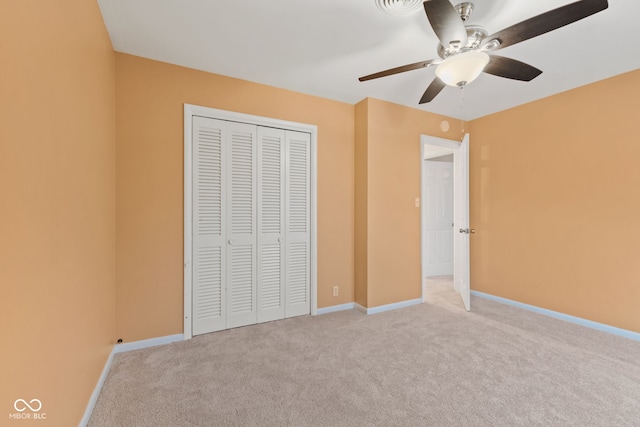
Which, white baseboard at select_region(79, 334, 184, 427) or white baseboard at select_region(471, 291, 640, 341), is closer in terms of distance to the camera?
white baseboard at select_region(79, 334, 184, 427)

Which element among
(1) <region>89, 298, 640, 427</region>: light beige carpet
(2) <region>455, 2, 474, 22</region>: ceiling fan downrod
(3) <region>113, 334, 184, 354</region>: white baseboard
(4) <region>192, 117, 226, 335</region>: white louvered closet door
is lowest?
(1) <region>89, 298, 640, 427</region>: light beige carpet

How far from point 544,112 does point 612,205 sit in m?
1.29

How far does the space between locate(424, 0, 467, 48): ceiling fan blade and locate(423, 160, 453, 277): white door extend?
12.2 ft

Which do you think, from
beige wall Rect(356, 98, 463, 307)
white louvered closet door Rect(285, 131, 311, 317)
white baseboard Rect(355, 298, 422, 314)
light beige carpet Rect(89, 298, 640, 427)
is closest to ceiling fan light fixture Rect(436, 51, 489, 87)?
beige wall Rect(356, 98, 463, 307)

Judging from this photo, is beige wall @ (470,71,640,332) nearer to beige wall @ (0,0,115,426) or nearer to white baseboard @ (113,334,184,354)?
white baseboard @ (113,334,184,354)

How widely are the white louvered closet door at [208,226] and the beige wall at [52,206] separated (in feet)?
2.56

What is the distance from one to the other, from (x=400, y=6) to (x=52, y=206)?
2.22 meters

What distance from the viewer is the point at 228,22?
1.96m

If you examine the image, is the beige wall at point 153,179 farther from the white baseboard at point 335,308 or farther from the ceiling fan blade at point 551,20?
the ceiling fan blade at point 551,20

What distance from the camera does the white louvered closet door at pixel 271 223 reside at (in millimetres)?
2906

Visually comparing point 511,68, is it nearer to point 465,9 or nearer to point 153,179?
point 465,9

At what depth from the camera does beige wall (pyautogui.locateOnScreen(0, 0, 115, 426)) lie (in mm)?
829

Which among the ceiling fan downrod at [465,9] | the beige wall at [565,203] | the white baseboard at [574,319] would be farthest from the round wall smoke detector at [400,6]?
the white baseboard at [574,319]

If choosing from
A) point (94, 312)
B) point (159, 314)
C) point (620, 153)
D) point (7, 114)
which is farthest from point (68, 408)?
point (620, 153)
